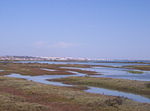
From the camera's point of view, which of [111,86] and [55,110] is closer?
[55,110]

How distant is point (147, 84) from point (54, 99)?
58.3 feet

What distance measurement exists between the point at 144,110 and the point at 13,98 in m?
12.1

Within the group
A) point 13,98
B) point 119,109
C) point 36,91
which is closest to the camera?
point 119,109

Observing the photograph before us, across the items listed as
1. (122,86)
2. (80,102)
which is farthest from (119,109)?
(122,86)

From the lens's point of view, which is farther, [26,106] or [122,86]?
[122,86]

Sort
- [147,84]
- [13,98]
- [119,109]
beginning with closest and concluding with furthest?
[119,109] < [13,98] < [147,84]

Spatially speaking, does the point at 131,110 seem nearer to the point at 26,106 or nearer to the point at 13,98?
the point at 26,106

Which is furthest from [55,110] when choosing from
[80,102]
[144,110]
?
[144,110]

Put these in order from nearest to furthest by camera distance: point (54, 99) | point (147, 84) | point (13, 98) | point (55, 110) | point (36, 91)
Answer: point (55, 110) → point (13, 98) → point (54, 99) → point (36, 91) → point (147, 84)

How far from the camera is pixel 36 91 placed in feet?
86.6

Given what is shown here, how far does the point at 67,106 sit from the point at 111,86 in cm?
1827

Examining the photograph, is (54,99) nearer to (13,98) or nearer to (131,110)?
(13,98)

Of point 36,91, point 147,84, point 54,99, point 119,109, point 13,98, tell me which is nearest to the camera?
point 119,109

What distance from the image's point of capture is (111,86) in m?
36.0
